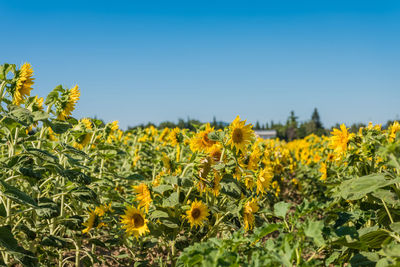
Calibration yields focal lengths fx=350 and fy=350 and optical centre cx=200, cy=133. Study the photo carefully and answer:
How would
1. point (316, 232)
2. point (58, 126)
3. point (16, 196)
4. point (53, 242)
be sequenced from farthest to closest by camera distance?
point (53, 242), point (58, 126), point (16, 196), point (316, 232)

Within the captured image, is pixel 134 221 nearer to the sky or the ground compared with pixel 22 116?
nearer to the ground

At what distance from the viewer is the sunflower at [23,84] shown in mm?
2025

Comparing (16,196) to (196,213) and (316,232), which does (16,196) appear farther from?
(316,232)

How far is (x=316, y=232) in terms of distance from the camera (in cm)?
116

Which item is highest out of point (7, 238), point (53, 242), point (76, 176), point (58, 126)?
point (58, 126)

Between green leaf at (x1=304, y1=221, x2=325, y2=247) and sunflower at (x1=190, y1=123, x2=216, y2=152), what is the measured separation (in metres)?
1.21

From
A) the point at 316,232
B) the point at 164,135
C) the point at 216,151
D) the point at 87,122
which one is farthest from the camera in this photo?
the point at 164,135

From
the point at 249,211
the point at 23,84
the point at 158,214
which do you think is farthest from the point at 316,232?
the point at 23,84

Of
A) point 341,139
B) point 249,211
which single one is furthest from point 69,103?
point 341,139

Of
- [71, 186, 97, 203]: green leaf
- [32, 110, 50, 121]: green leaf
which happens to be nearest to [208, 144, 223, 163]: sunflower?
[71, 186, 97, 203]: green leaf

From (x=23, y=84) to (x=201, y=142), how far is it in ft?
3.76

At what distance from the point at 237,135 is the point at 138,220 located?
0.78 meters

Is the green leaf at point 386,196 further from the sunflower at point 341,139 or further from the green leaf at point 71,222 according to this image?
the green leaf at point 71,222

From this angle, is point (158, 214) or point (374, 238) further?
point (158, 214)
